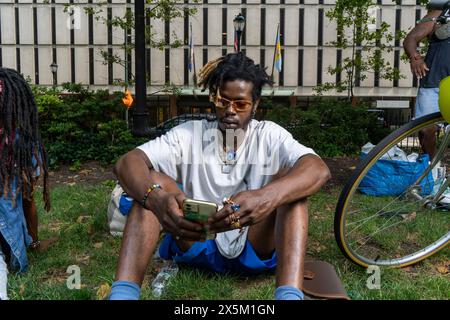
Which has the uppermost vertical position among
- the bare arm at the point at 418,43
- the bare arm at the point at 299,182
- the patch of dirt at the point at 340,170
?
the bare arm at the point at 418,43

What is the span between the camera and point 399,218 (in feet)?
11.0

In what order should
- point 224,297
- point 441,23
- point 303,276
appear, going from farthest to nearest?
point 441,23
point 224,297
point 303,276

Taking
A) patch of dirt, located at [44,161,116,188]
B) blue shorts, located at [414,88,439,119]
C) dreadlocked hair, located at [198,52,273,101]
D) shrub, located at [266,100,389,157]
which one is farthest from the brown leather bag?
shrub, located at [266,100,389,157]

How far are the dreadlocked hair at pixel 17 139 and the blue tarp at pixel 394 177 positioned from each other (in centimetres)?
217

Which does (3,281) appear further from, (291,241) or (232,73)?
(232,73)

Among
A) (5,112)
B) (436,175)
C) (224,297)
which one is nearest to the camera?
(224,297)

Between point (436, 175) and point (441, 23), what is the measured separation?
46.7 inches

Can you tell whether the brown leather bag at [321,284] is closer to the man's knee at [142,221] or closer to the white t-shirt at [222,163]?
the white t-shirt at [222,163]

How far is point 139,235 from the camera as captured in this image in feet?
6.70

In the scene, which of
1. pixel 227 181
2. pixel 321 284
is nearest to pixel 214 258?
pixel 227 181

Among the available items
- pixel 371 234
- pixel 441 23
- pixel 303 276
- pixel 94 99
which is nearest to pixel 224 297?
pixel 303 276

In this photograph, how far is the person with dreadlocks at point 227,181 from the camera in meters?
1.98

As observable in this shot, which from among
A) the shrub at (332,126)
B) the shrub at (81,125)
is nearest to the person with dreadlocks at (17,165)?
the shrub at (81,125)
